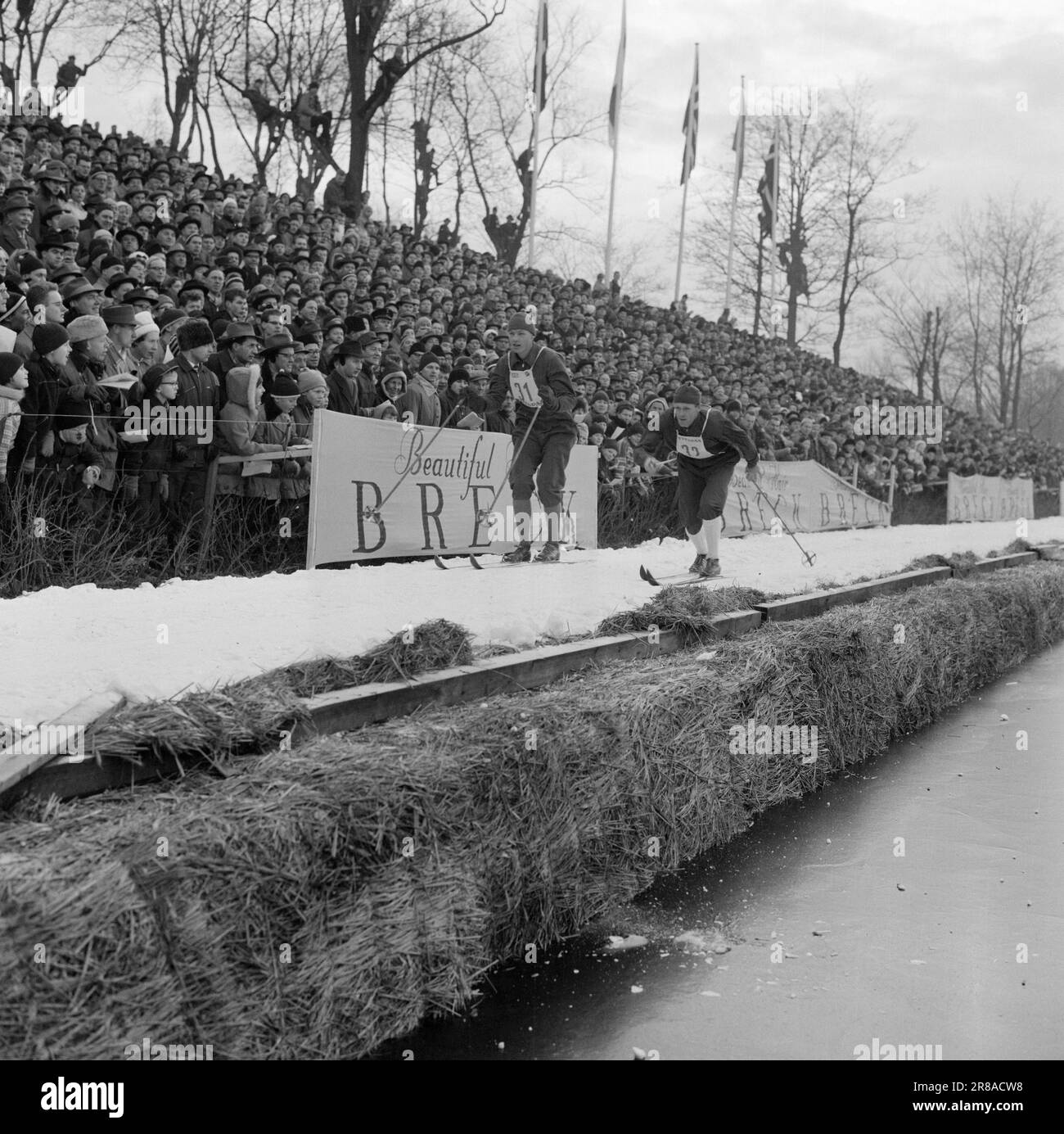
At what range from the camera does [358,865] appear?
3191 millimetres

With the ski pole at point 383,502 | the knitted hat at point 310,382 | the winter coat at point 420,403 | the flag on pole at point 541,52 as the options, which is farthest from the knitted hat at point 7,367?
the flag on pole at point 541,52

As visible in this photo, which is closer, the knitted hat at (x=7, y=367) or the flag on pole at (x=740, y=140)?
the knitted hat at (x=7, y=367)

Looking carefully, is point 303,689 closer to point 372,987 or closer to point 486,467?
point 372,987

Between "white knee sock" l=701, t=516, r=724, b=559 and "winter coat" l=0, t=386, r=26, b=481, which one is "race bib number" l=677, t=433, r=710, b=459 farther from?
"winter coat" l=0, t=386, r=26, b=481

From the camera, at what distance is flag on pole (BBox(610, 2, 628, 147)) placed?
123 feet

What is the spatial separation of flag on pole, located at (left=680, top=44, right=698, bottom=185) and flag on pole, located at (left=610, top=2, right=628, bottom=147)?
3907mm

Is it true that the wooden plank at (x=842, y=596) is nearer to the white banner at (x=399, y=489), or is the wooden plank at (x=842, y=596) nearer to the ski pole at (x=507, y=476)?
the ski pole at (x=507, y=476)

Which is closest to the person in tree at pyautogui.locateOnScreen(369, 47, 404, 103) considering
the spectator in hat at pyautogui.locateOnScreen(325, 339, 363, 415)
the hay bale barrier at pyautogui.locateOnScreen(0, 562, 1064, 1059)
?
the spectator in hat at pyautogui.locateOnScreen(325, 339, 363, 415)

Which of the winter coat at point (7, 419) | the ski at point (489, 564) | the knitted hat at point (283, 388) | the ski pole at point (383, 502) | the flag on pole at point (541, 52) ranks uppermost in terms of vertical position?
the flag on pole at point (541, 52)

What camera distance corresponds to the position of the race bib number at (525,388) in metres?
10.9

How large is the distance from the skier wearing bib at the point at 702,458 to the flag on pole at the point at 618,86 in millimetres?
28845

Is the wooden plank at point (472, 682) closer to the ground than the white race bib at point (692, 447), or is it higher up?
closer to the ground

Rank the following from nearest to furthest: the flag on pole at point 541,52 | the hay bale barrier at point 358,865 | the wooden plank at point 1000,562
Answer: the hay bale barrier at point 358,865
the wooden plank at point 1000,562
the flag on pole at point 541,52
